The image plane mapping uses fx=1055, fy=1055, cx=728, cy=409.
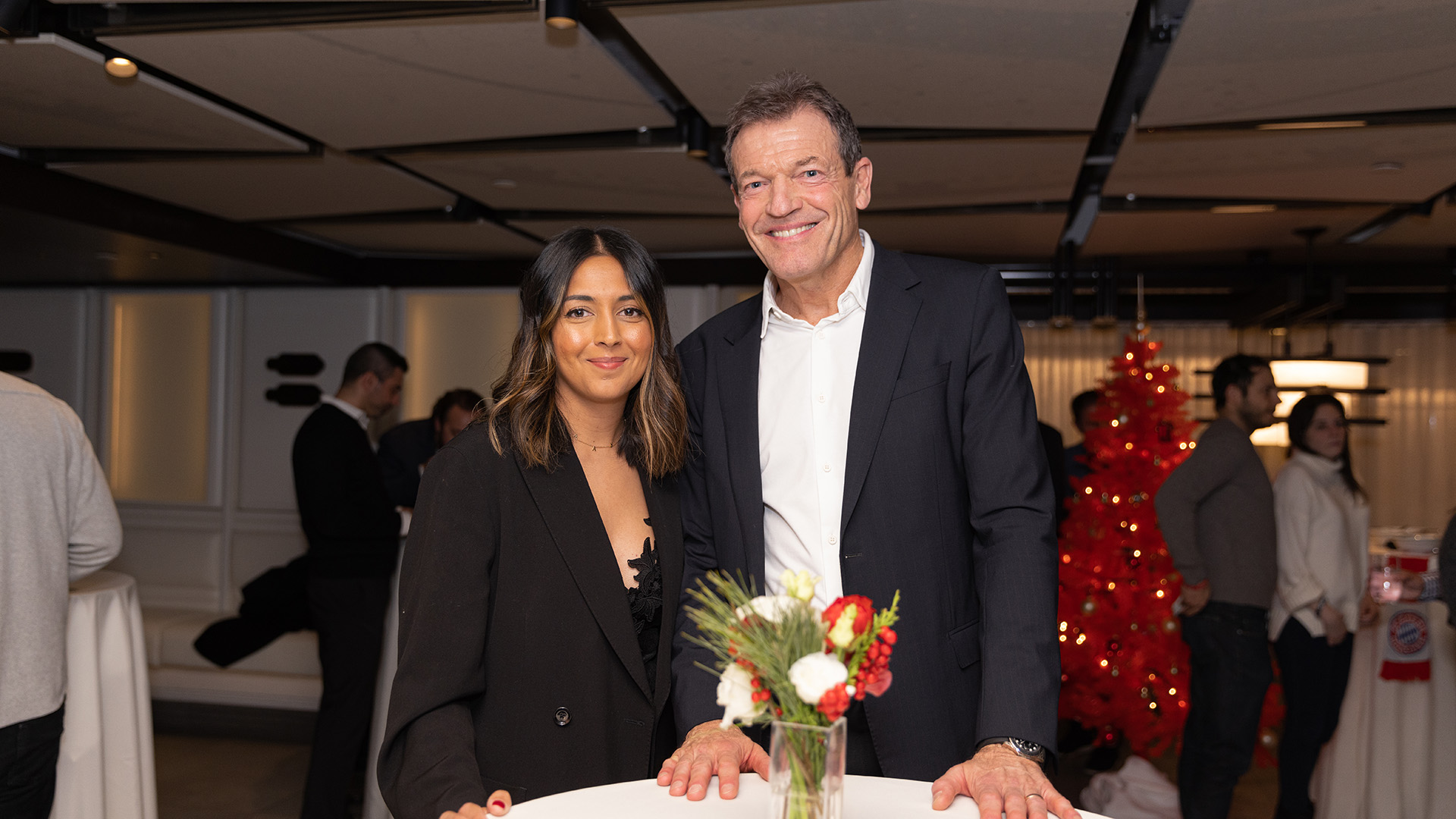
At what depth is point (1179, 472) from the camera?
14.5 ft

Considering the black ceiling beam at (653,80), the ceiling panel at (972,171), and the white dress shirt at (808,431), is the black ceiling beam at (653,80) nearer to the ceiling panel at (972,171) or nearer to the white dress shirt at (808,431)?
the ceiling panel at (972,171)

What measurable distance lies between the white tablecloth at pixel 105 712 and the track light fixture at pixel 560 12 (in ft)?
7.66

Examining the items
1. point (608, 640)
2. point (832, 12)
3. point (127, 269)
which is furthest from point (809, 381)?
point (127, 269)

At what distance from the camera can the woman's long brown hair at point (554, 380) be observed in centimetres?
189

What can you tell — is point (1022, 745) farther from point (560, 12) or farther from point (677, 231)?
point (677, 231)

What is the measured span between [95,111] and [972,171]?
144 inches

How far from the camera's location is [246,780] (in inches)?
211

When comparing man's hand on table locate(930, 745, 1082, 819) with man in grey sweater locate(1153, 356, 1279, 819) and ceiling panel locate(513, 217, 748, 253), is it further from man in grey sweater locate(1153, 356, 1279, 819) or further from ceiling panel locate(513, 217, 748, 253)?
ceiling panel locate(513, 217, 748, 253)

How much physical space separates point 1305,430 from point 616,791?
4.14 metres

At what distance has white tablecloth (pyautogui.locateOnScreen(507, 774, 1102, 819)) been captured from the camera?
1334 mm

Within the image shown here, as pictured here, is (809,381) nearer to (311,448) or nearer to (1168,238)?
(311,448)

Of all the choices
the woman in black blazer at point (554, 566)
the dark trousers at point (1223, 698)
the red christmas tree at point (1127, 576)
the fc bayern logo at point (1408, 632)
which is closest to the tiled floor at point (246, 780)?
the red christmas tree at point (1127, 576)

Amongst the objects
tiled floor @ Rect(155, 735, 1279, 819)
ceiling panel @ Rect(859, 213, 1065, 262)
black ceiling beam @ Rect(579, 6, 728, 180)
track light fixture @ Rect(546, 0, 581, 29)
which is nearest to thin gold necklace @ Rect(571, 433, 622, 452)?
track light fixture @ Rect(546, 0, 581, 29)

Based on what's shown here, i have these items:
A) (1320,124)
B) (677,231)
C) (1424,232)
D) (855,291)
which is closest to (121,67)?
(855,291)
